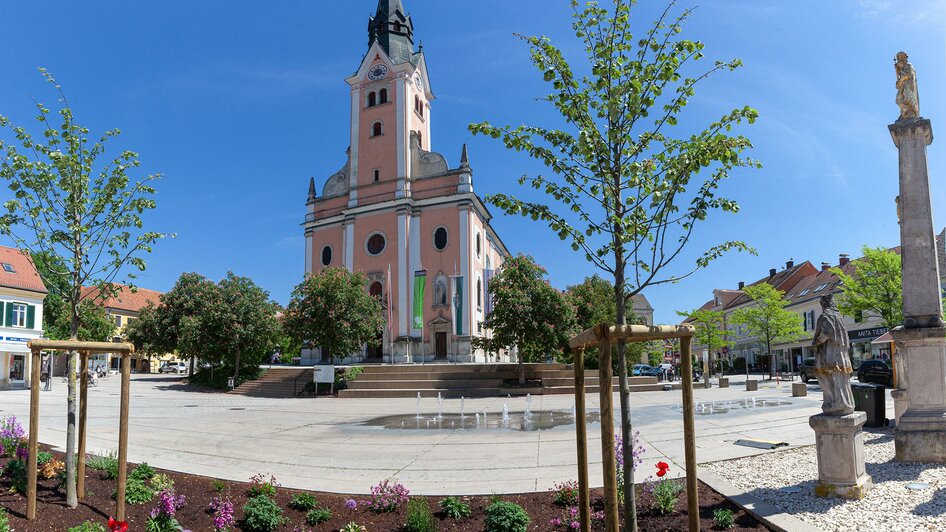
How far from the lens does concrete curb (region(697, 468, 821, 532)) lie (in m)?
5.41

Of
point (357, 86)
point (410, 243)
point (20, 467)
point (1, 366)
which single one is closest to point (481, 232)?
point (410, 243)

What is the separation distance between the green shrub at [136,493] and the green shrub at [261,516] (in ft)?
4.95

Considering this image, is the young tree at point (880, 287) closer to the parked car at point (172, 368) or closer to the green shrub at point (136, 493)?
the green shrub at point (136, 493)

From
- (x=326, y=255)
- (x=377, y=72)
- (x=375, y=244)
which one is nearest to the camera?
(x=375, y=244)

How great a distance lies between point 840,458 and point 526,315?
23.5 meters

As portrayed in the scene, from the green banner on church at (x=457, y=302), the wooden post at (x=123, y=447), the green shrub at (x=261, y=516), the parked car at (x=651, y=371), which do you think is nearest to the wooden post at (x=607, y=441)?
the green shrub at (x=261, y=516)

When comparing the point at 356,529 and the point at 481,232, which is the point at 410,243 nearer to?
the point at 481,232

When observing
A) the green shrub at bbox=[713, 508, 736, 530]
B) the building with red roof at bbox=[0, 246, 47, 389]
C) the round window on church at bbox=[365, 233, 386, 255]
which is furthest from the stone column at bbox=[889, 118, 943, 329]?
the building with red roof at bbox=[0, 246, 47, 389]

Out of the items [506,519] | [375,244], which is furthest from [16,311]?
[506,519]

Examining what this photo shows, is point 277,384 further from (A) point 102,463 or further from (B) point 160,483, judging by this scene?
(B) point 160,483

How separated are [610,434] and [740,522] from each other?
2.53 m

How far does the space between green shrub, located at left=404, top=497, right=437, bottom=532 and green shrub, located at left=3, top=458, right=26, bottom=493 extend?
14.9 ft

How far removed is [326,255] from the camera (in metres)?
50.0

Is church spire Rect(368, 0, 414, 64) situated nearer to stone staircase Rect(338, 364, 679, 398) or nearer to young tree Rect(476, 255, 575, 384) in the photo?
young tree Rect(476, 255, 575, 384)
